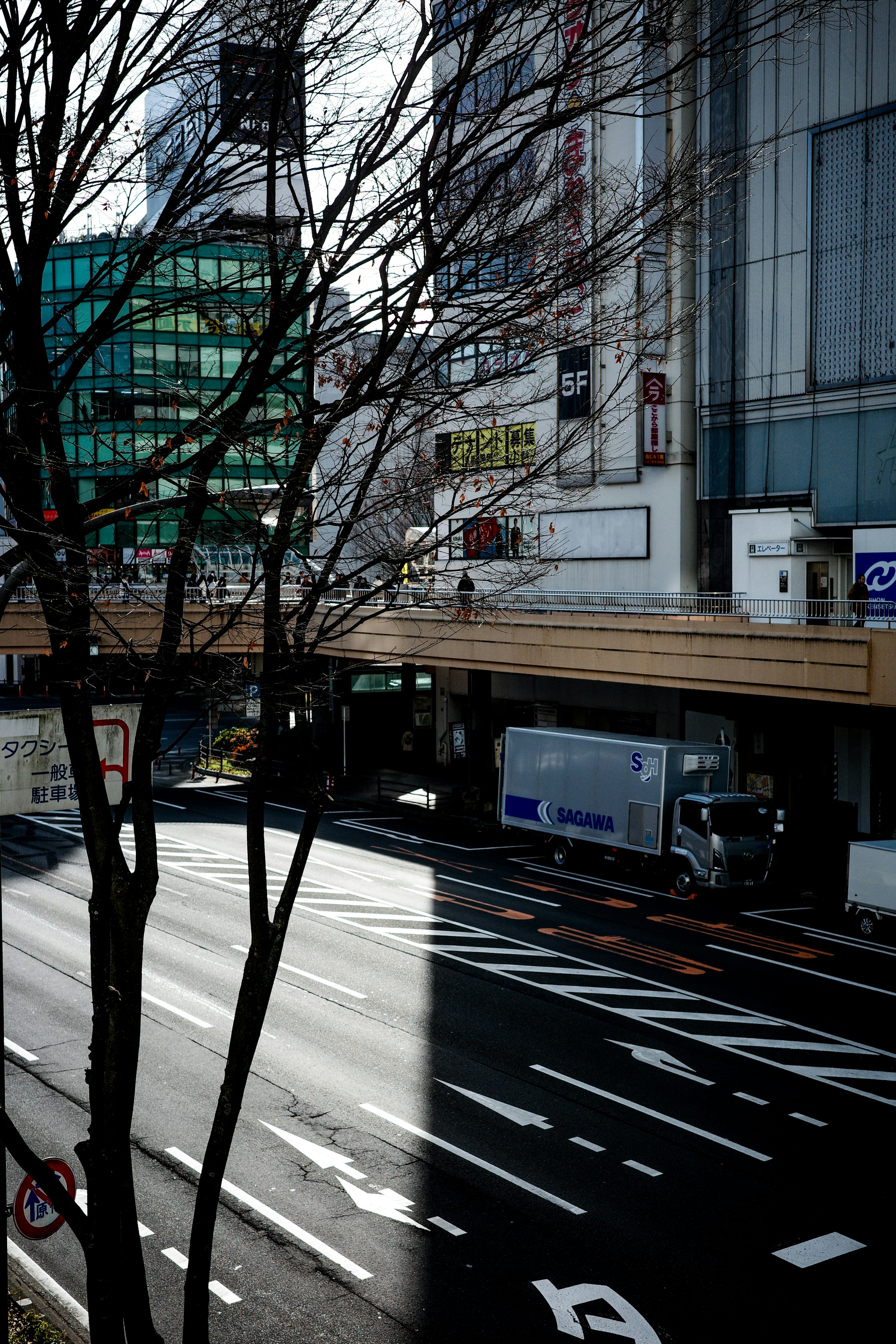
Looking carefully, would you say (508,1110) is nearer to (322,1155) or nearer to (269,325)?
(322,1155)

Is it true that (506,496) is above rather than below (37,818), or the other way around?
above

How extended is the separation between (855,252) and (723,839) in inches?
648

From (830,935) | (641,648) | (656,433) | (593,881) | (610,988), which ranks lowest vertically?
(593,881)

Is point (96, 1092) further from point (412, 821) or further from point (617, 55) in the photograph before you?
point (412, 821)

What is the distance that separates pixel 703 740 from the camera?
36.2 metres

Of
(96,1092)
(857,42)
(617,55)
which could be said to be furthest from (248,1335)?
(857,42)

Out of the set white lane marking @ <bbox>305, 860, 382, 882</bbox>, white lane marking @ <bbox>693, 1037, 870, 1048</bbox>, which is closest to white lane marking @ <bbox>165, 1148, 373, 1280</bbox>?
white lane marking @ <bbox>693, 1037, 870, 1048</bbox>

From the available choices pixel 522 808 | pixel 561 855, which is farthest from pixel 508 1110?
pixel 522 808

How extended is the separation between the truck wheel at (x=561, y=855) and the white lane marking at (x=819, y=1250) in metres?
18.8

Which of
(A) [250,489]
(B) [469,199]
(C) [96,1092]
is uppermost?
(B) [469,199]

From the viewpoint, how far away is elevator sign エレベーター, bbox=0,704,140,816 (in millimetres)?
7730

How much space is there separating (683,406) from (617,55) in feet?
39.2

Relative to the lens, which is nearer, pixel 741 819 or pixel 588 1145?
pixel 588 1145

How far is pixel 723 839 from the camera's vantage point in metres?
26.9
